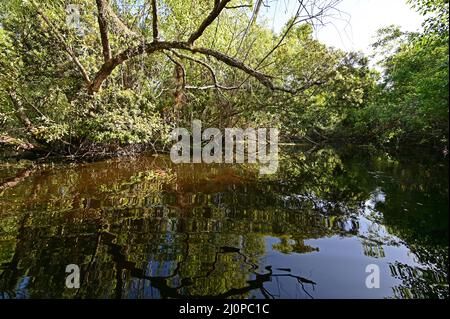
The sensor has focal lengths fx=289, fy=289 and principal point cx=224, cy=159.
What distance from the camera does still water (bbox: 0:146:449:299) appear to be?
9.80ft

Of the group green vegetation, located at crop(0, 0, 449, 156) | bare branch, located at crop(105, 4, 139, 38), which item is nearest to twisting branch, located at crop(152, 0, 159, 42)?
green vegetation, located at crop(0, 0, 449, 156)

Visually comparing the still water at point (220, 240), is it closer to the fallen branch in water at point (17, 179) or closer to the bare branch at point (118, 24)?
the fallen branch in water at point (17, 179)

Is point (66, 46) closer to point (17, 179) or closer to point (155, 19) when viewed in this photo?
point (155, 19)

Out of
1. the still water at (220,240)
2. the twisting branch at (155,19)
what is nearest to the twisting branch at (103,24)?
the twisting branch at (155,19)

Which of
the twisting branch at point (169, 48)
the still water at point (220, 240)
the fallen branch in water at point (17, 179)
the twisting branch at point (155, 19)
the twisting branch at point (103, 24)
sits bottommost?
the still water at point (220, 240)

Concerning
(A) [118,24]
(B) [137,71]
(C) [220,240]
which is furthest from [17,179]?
(B) [137,71]

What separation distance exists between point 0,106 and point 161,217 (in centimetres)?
1025

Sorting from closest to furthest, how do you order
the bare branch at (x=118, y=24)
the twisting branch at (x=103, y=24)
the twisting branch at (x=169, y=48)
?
the twisting branch at (x=169, y=48) < the twisting branch at (x=103, y=24) < the bare branch at (x=118, y=24)

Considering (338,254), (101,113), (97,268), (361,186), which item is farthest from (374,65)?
(97,268)

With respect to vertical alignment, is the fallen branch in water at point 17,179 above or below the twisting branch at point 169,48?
below

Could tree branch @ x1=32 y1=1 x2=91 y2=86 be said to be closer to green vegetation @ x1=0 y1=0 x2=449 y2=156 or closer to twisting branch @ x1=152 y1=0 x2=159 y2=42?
green vegetation @ x1=0 y1=0 x2=449 y2=156

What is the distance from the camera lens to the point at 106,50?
367 inches

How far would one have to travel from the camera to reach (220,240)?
412cm

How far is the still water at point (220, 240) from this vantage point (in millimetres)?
2986
